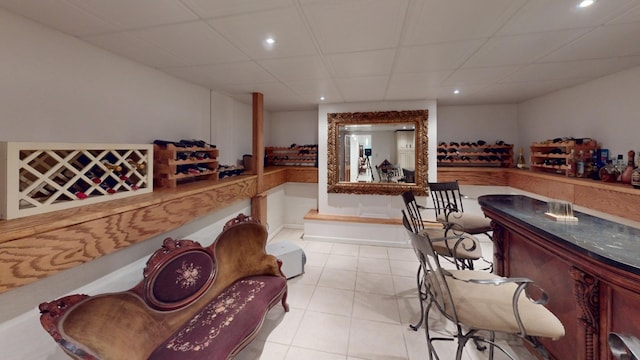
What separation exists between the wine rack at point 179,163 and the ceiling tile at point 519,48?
9.64ft

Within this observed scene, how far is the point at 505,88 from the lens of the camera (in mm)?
3320

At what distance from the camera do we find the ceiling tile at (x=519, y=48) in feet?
6.07

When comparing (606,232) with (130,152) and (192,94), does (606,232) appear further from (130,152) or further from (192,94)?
(192,94)

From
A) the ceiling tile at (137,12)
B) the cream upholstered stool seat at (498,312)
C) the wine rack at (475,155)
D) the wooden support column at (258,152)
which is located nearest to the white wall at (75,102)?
the ceiling tile at (137,12)

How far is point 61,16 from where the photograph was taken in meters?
1.50

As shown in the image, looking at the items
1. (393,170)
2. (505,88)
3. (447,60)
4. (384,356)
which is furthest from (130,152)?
(505,88)

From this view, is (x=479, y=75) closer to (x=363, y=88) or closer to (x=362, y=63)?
(x=363, y=88)

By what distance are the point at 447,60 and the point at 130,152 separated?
115 inches

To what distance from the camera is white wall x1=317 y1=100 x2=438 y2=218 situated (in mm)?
4098

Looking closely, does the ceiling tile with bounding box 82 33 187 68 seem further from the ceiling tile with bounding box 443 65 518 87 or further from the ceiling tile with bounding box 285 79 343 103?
the ceiling tile with bounding box 443 65 518 87

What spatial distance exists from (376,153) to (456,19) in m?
2.93

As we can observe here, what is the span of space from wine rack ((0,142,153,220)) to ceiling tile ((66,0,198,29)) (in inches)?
32.6

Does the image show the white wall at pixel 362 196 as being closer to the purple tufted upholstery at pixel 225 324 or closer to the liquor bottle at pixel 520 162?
the liquor bottle at pixel 520 162

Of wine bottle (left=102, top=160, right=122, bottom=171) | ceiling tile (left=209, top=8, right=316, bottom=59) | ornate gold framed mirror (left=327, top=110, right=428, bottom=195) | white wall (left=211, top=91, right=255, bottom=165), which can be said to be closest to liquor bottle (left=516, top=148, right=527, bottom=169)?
ornate gold framed mirror (left=327, top=110, right=428, bottom=195)
